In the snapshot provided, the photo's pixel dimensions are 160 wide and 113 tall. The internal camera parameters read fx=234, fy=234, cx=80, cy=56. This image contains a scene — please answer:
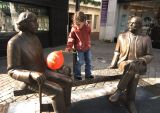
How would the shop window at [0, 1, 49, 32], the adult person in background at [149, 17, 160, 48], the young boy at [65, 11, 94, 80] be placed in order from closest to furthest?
1. the young boy at [65, 11, 94, 80]
2. the shop window at [0, 1, 49, 32]
3. the adult person in background at [149, 17, 160, 48]

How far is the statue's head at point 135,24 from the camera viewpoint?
151 inches

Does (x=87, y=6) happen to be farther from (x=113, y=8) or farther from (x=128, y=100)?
(x=128, y=100)

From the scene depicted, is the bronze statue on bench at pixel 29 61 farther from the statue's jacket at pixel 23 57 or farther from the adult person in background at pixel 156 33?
the adult person in background at pixel 156 33

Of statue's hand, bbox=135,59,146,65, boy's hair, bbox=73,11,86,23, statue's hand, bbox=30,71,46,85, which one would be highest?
boy's hair, bbox=73,11,86,23

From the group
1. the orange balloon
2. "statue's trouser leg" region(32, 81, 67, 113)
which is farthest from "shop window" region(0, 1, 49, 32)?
"statue's trouser leg" region(32, 81, 67, 113)

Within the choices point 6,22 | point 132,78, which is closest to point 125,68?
point 132,78

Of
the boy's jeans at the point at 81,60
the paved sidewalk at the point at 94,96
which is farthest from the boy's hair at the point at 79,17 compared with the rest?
the paved sidewalk at the point at 94,96

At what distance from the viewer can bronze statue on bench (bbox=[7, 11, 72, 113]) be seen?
307 cm

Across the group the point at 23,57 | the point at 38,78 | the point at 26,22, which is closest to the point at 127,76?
the point at 38,78

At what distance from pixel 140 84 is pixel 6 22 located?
5.60m

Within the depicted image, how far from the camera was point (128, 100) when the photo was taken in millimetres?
4078

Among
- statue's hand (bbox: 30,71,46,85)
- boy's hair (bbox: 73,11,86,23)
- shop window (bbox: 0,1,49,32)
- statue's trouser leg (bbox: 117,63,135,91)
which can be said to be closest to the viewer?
statue's hand (bbox: 30,71,46,85)

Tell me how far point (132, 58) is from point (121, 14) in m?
10.4

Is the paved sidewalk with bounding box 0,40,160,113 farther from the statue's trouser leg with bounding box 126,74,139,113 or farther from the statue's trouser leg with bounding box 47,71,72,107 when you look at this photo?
the statue's trouser leg with bounding box 47,71,72,107
